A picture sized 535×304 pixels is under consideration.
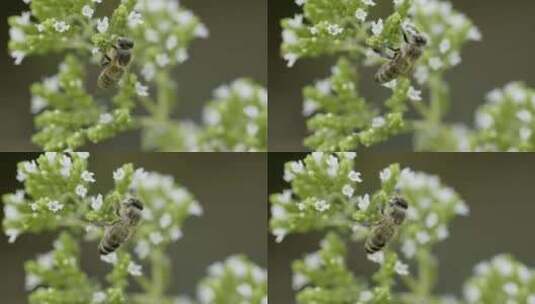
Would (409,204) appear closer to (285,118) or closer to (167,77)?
(285,118)

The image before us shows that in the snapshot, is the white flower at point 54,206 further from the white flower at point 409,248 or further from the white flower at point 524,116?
the white flower at point 524,116

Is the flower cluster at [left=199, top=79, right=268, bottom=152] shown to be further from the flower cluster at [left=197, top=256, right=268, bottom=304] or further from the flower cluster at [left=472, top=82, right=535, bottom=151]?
the flower cluster at [left=472, top=82, right=535, bottom=151]

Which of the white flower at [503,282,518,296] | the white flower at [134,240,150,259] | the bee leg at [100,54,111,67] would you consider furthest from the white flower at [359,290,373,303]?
the bee leg at [100,54,111,67]

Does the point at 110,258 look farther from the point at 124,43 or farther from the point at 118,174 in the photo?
the point at 124,43

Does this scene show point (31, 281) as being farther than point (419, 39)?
Yes

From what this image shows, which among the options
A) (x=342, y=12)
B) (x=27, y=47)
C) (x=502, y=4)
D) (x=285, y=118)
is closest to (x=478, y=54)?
(x=502, y=4)

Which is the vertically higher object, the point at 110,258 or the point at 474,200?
the point at 474,200

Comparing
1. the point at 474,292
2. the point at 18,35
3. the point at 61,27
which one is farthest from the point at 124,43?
the point at 474,292
